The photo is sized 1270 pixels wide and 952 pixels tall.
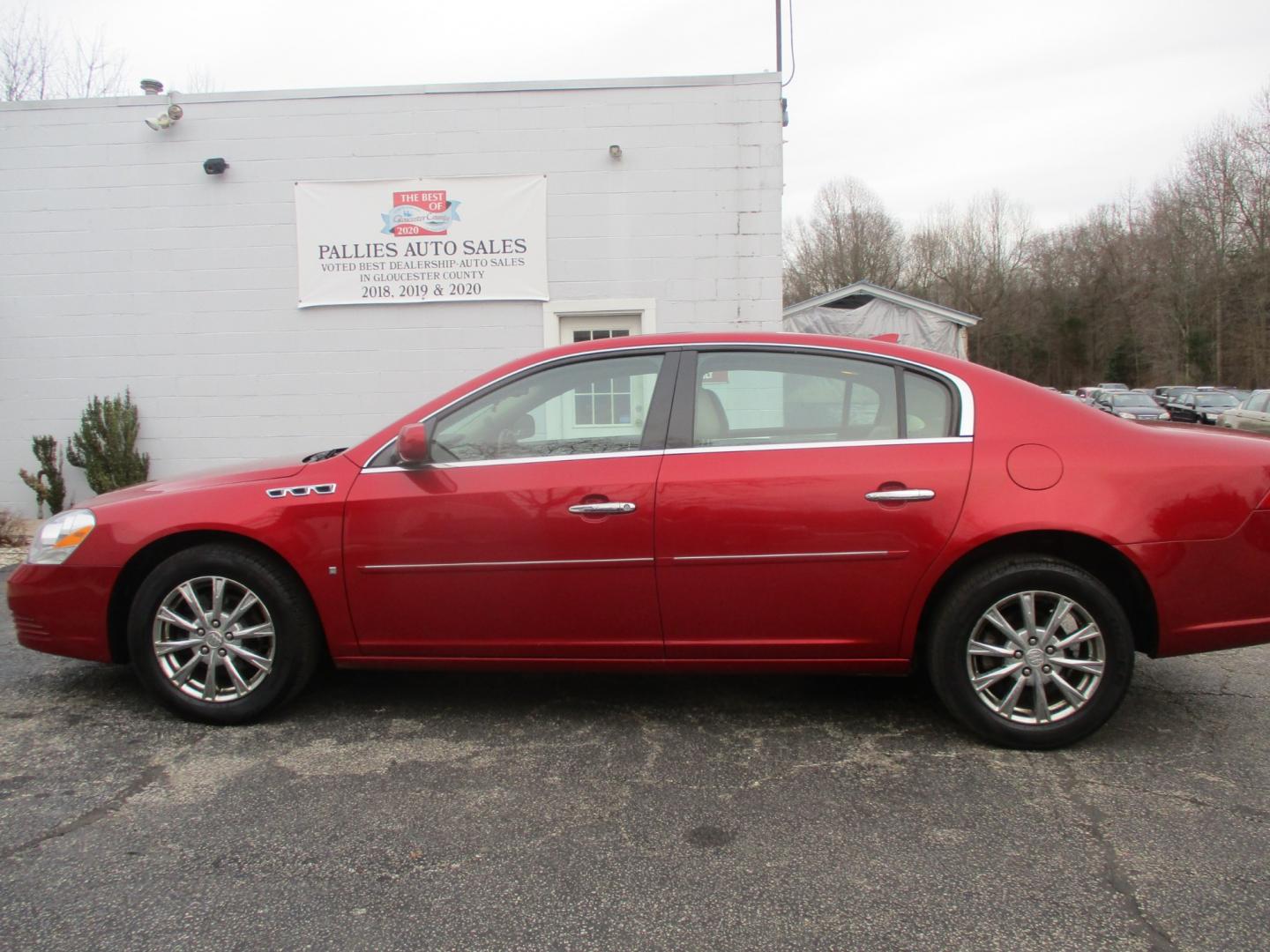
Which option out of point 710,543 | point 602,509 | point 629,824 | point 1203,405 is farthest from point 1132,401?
point 629,824

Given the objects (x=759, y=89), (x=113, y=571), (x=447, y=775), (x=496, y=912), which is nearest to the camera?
(x=496, y=912)

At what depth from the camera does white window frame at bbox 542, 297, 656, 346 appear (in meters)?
8.87

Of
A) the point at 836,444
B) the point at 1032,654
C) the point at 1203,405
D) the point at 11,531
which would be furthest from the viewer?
the point at 1203,405

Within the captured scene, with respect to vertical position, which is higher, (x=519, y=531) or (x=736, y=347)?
(x=736, y=347)

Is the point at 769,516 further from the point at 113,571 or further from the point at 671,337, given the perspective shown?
the point at 113,571

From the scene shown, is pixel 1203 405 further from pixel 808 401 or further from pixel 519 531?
pixel 519 531

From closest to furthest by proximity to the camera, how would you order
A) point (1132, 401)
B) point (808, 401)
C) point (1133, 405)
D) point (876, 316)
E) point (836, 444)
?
point (836, 444), point (808, 401), point (876, 316), point (1133, 405), point (1132, 401)

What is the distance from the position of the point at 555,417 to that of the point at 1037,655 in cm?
→ 201

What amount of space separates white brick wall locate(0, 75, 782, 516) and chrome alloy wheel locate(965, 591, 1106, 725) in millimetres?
5913

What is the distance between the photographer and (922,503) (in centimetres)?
321

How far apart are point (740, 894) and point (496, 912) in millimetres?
647

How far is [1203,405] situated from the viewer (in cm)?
2731

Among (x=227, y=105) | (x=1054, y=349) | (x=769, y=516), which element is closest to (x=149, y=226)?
(x=227, y=105)

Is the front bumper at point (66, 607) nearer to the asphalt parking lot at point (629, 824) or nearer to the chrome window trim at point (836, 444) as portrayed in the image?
the asphalt parking lot at point (629, 824)
